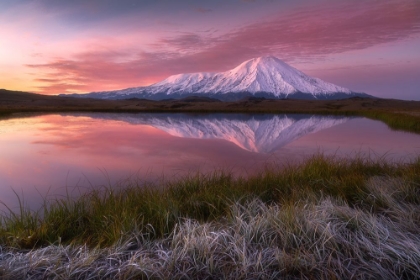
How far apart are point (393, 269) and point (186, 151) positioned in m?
8.44

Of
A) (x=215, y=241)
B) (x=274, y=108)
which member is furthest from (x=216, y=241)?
(x=274, y=108)

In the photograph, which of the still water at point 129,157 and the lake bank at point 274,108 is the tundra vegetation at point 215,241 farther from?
the lake bank at point 274,108

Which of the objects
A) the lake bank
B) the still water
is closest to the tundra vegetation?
the still water

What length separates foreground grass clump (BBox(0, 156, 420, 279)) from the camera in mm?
2738

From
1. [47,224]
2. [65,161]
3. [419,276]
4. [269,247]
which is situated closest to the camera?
[419,276]

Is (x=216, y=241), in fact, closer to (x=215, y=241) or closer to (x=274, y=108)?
(x=215, y=241)

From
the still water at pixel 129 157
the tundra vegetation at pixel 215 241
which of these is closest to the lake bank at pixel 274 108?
the still water at pixel 129 157

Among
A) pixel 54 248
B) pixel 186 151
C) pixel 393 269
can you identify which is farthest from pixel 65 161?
pixel 393 269

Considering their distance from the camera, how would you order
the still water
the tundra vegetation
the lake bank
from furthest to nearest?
the lake bank, the still water, the tundra vegetation

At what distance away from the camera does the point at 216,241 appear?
3143 millimetres

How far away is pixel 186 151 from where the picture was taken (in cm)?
1082

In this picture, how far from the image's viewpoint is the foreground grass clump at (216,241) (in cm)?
274

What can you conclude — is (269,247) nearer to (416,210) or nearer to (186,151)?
(416,210)

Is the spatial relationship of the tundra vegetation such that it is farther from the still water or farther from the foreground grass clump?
the still water
